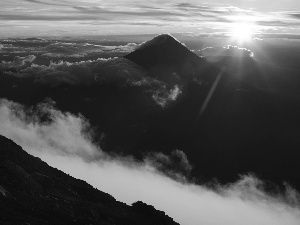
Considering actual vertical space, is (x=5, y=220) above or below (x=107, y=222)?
above

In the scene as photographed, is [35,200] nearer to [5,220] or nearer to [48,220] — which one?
[48,220]

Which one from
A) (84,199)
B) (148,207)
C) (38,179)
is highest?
(38,179)

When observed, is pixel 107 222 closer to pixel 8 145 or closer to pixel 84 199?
pixel 84 199

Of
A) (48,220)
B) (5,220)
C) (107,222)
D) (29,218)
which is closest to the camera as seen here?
(5,220)

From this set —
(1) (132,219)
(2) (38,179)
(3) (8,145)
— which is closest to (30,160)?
(3) (8,145)

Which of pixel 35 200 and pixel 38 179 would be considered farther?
pixel 38 179

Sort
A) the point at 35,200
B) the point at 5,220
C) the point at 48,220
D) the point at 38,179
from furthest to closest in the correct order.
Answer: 1. the point at 38,179
2. the point at 35,200
3. the point at 48,220
4. the point at 5,220
